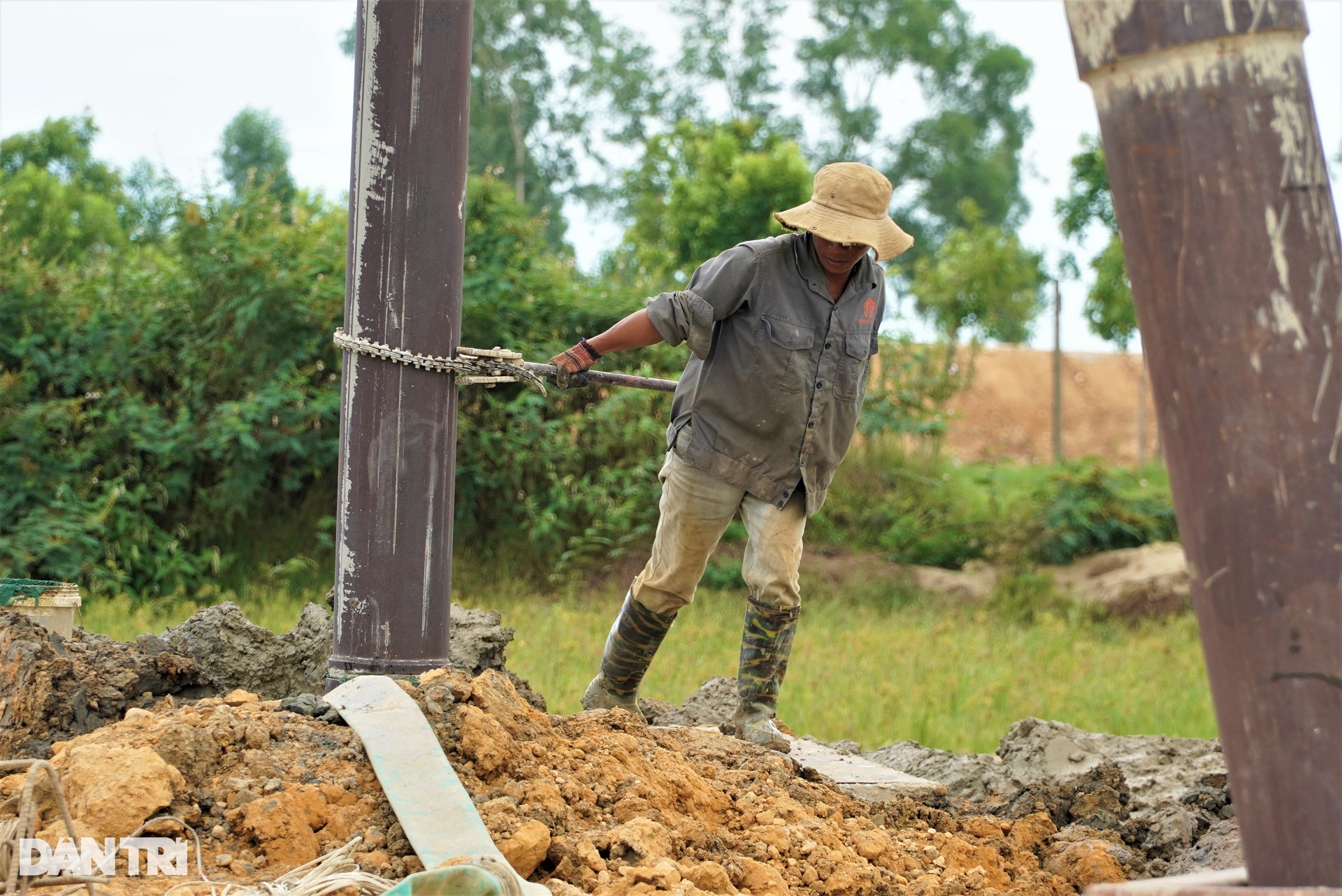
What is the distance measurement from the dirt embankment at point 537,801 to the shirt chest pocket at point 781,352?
3.69ft

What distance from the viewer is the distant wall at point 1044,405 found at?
26.5 m

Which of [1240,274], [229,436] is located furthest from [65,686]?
[229,436]

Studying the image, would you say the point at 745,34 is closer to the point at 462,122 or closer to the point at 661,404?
the point at 661,404

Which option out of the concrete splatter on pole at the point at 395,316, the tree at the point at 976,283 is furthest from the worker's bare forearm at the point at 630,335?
the tree at the point at 976,283

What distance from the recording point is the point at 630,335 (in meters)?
4.06

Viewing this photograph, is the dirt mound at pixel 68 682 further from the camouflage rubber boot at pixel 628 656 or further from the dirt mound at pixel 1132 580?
the dirt mound at pixel 1132 580

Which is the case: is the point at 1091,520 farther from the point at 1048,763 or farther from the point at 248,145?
the point at 248,145

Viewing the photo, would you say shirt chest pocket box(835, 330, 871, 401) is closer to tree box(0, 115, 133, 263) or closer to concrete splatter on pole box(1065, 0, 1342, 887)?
concrete splatter on pole box(1065, 0, 1342, 887)

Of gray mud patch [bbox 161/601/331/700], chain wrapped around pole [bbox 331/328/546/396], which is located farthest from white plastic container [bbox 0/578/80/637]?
chain wrapped around pole [bbox 331/328/546/396]

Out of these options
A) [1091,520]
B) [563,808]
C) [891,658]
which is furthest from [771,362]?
[1091,520]

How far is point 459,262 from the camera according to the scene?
3.47 meters

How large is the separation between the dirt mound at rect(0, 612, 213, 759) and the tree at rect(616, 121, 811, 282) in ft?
31.0

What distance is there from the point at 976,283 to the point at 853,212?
1900 centimetres

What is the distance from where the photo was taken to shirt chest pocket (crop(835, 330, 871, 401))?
4.23 metres
